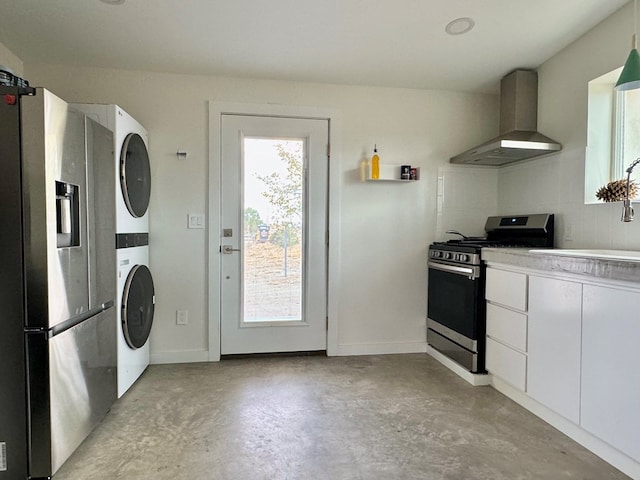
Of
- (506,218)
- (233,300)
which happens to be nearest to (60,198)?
(233,300)

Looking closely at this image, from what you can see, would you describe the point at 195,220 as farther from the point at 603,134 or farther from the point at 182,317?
the point at 603,134

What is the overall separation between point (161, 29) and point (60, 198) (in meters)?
1.35

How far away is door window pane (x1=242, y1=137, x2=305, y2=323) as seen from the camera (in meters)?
3.04

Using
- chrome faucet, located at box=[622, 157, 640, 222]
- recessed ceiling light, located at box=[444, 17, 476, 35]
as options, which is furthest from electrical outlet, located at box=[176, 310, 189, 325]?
chrome faucet, located at box=[622, 157, 640, 222]

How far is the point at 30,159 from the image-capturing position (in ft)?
4.80

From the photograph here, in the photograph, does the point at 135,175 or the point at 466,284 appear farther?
the point at 466,284

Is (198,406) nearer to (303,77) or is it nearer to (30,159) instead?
(30,159)

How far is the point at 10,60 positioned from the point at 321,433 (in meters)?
3.24

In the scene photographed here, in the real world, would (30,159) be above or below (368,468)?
above

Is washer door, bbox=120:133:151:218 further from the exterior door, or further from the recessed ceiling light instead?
the recessed ceiling light

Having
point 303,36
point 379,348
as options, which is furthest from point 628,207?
point 303,36

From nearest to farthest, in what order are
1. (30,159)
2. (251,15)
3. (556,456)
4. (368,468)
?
(30,159) → (368,468) → (556,456) → (251,15)

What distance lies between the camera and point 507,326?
2.37 meters

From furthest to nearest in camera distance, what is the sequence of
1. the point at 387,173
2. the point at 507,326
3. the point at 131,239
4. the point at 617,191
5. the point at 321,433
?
the point at 387,173
the point at 131,239
the point at 507,326
the point at 617,191
the point at 321,433
